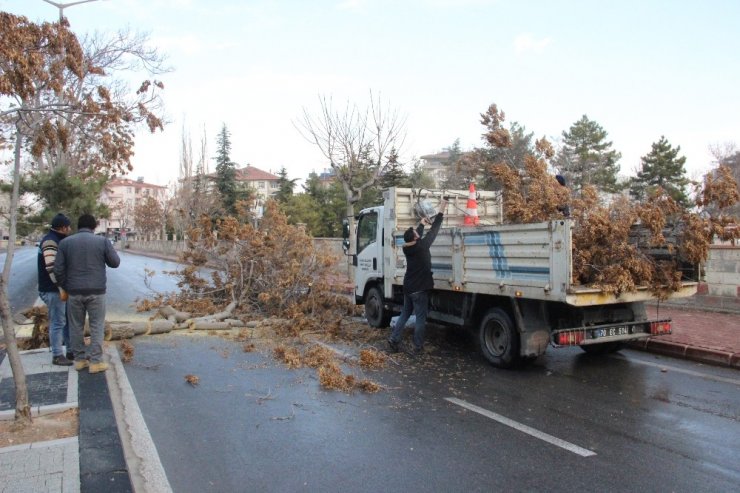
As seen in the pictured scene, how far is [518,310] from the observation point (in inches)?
274

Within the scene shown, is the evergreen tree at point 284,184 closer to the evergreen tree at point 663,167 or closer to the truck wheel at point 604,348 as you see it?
the evergreen tree at point 663,167

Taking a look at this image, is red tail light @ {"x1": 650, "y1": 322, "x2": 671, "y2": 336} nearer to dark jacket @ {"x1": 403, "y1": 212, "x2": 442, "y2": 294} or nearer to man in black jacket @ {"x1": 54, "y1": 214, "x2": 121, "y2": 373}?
dark jacket @ {"x1": 403, "y1": 212, "x2": 442, "y2": 294}

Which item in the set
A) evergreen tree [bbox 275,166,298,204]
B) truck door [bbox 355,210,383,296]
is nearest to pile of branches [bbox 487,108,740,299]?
truck door [bbox 355,210,383,296]

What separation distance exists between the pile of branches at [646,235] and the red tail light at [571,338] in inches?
25.2

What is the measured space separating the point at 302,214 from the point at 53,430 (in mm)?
36482

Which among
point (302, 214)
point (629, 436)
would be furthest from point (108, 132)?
point (302, 214)

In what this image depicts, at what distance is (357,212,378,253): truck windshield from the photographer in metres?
10.1

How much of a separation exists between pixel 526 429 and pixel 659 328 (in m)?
3.48

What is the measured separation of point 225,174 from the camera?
4816 centimetres

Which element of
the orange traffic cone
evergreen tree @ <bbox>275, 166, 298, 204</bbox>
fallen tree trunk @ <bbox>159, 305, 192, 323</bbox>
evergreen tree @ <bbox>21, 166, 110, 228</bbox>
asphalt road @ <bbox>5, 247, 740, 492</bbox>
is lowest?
asphalt road @ <bbox>5, 247, 740, 492</bbox>

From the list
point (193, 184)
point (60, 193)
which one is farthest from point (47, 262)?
point (193, 184)

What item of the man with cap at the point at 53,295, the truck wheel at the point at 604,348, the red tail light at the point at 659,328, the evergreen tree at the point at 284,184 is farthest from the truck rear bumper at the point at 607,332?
the evergreen tree at the point at 284,184

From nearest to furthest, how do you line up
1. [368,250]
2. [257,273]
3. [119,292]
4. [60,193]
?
[368,250], [257,273], [119,292], [60,193]

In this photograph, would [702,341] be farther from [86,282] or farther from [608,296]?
[86,282]
